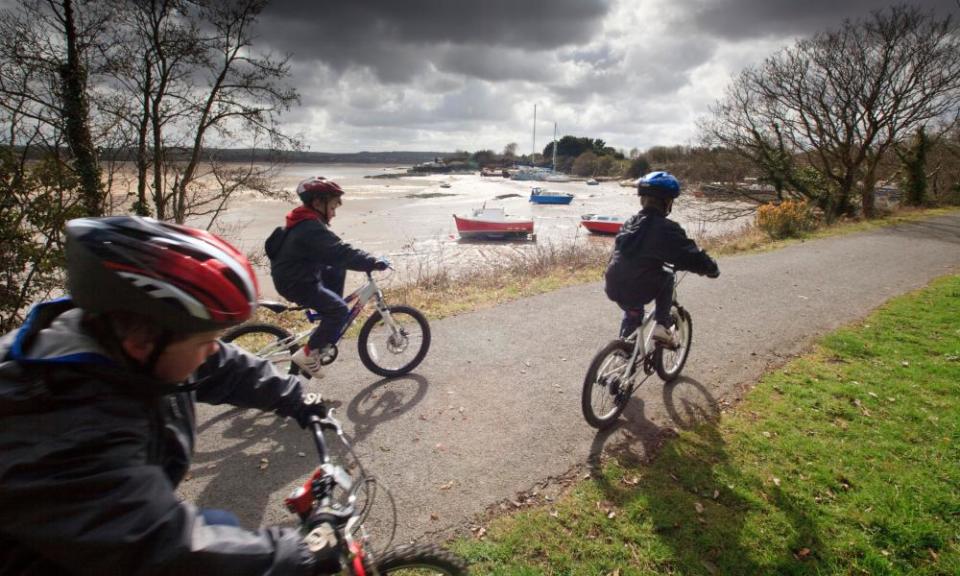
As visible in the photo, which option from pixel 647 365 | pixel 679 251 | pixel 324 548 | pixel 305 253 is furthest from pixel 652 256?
pixel 324 548

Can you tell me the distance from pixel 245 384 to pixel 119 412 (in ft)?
2.54

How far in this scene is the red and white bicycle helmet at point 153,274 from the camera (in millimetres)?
1245

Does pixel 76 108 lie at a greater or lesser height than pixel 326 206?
greater

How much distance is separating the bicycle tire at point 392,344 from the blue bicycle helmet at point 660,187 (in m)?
Answer: 2.58

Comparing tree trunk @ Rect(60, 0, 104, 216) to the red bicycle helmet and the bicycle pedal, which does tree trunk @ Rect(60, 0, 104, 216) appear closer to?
the red bicycle helmet

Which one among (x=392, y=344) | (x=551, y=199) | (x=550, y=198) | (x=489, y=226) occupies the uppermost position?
(x=550, y=198)

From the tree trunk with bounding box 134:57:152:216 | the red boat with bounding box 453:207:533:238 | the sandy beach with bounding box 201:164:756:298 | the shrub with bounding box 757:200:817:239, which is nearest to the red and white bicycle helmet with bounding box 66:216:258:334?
the tree trunk with bounding box 134:57:152:216

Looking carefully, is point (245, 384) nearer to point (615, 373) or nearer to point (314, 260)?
point (314, 260)

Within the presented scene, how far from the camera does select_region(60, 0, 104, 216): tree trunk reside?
699 cm

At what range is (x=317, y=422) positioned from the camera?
1955 millimetres

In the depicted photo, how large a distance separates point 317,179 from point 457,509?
3.20 meters

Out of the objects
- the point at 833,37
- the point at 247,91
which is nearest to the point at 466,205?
the point at 833,37

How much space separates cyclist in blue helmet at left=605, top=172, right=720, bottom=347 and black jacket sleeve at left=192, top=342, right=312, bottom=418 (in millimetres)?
2955

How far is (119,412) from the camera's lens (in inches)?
46.2
